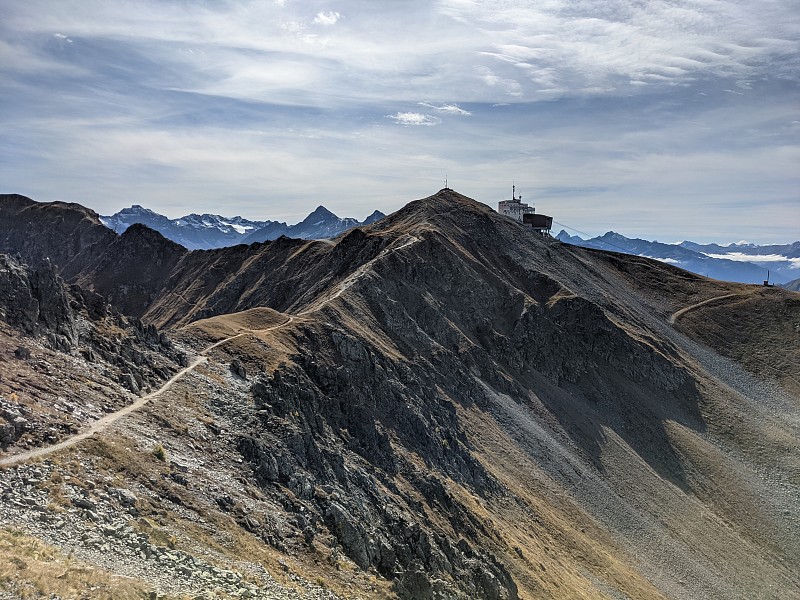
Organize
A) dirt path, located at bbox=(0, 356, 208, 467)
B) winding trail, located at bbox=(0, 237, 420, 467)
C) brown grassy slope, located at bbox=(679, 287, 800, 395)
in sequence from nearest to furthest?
dirt path, located at bbox=(0, 356, 208, 467), winding trail, located at bbox=(0, 237, 420, 467), brown grassy slope, located at bbox=(679, 287, 800, 395)

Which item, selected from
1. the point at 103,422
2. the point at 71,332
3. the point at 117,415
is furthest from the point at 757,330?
the point at 103,422

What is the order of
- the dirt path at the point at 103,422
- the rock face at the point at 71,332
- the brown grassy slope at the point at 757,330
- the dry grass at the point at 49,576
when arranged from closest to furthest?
the dry grass at the point at 49,576
the dirt path at the point at 103,422
the rock face at the point at 71,332
the brown grassy slope at the point at 757,330

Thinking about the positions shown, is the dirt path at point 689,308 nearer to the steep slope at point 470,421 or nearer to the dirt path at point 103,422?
the steep slope at point 470,421

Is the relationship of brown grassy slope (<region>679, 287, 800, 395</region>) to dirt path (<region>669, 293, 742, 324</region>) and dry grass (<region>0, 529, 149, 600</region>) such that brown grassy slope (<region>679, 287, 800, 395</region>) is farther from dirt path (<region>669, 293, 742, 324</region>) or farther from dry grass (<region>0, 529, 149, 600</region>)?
dry grass (<region>0, 529, 149, 600</region>)

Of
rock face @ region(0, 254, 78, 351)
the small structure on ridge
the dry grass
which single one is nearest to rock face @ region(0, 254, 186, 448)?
rock face @ region(0, 254, 78, 351)

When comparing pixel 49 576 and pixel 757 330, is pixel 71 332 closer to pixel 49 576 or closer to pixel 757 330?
pixel 49 576

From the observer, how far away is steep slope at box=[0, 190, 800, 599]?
3541 cm

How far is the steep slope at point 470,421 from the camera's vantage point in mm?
35406

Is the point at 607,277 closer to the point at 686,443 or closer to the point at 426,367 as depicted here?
the point at 686,443

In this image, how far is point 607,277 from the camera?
136 m

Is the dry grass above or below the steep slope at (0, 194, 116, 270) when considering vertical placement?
below

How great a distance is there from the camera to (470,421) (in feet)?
238

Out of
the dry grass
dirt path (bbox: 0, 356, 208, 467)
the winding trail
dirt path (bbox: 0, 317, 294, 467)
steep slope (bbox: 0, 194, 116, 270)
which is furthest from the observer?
steep slope (bbox: 0, 194, 116, 270)

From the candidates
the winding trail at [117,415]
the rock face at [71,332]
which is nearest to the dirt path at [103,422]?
the winding trail at [117,415]
